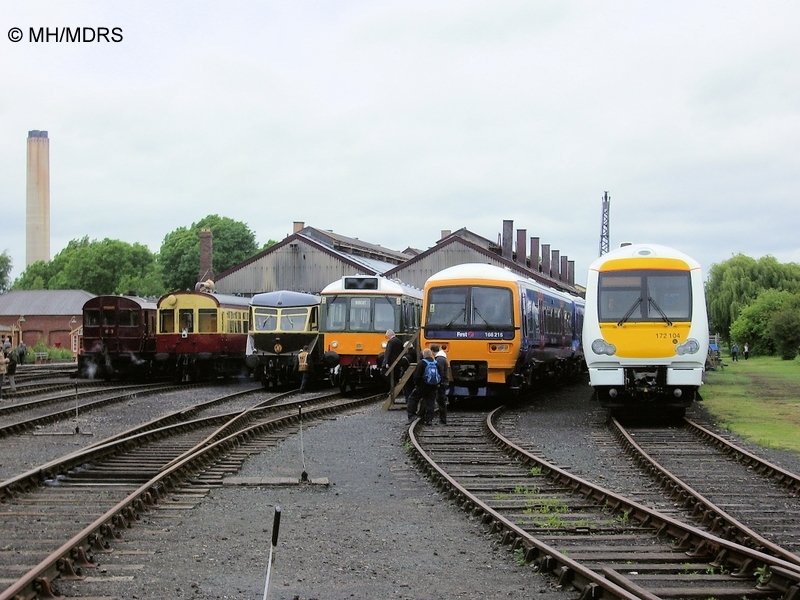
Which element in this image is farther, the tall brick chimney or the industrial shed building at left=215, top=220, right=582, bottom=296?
the tall brick chimney

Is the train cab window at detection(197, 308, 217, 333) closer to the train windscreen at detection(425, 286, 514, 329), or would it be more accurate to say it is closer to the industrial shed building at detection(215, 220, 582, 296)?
the train windscreen at detection(425, 286, 514, 329)

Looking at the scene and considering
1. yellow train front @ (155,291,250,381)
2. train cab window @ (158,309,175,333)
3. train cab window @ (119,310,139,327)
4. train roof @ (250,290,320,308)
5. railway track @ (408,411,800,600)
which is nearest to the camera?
railway track @ (408,411,800,600)

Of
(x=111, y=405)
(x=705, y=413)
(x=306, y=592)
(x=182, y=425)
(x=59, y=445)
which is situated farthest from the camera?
(x=111, y=405)

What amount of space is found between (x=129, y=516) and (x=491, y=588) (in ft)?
11.9

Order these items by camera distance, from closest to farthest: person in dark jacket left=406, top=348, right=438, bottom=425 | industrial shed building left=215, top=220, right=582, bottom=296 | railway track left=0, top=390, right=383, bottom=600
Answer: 1. railway track left=0, top=390, right=383, bottom=600
2. person in dark jacket left=406, top=348, right=438, bottom=425
3. industrial shed building left=215, top=220, right=582, bottom=296

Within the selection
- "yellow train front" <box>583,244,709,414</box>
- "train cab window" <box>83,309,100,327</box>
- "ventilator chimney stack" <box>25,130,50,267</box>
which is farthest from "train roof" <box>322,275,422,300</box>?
"ventilator chimney stack" <box>25,130,50,267</box>

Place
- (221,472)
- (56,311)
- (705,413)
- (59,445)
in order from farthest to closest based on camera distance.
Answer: (56,311), (705,413), (59,445), (221,472)

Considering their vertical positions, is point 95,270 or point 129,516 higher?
point 95,270

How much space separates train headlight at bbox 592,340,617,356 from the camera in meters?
17.2

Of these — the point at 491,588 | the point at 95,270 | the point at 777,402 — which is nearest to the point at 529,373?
the point at 777,402

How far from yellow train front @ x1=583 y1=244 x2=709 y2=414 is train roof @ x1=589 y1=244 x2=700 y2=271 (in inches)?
0.7

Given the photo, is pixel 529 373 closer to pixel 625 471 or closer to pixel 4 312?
pixel 625 471

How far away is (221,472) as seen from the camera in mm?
12188

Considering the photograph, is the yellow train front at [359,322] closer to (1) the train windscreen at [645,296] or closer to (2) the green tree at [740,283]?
(1) the train windscreen at [645,296]
